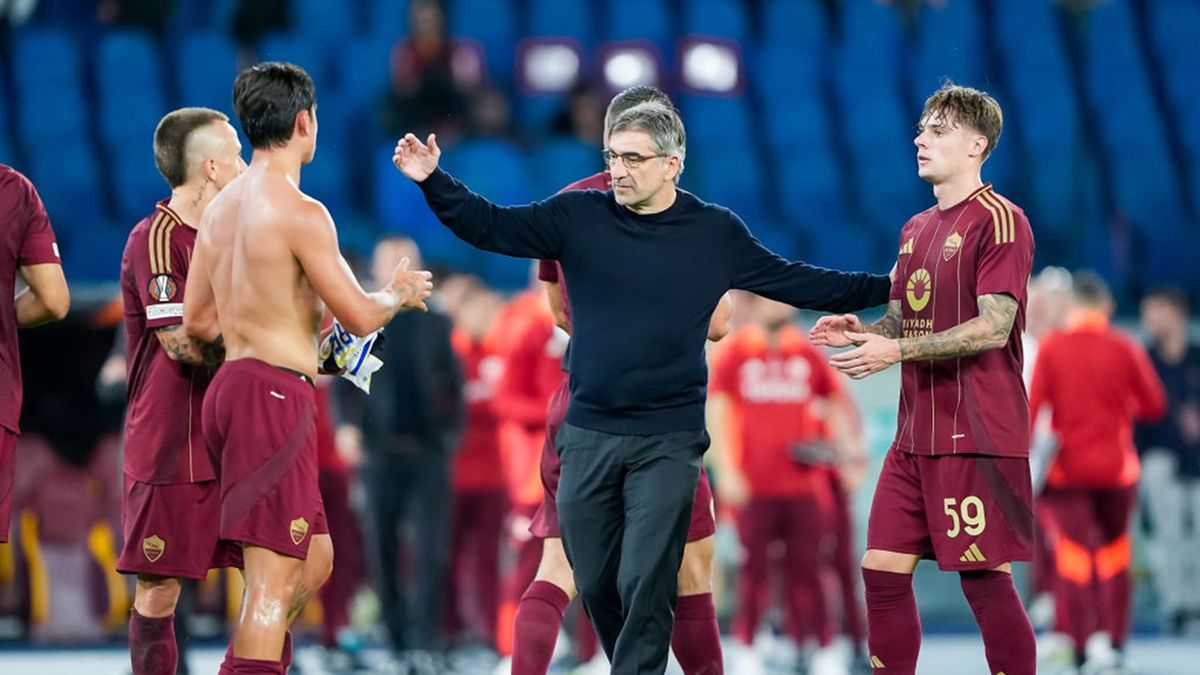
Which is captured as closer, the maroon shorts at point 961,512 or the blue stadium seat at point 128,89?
the maroon shorts at point 961,512

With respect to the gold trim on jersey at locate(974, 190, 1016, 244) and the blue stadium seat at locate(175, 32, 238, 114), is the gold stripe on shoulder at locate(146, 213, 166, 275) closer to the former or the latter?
the gold trim on jersey at locate(974, 190, 1016, 244)

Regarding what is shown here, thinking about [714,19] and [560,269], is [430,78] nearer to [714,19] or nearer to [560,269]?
[714,19]

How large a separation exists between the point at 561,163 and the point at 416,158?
8.54 metres

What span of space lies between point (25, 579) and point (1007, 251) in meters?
7.35

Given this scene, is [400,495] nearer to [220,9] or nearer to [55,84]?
[55,84]

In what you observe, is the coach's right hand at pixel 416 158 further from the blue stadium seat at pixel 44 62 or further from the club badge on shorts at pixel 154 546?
the blue stadium seat at pixel 44 62

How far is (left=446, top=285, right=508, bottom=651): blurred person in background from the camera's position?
35.4 ft

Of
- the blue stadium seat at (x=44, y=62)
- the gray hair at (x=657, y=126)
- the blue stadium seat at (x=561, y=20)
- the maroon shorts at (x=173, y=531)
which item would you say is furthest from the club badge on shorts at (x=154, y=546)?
the blue stadium seat at (x=561, y=20)

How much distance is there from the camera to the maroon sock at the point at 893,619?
20.0 ft

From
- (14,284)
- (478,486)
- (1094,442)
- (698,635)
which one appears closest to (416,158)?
(14,284)

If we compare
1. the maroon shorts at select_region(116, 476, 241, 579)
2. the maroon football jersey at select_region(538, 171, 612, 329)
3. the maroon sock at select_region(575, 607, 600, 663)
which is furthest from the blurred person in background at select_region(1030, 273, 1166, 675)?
the maroon shorts at select_region(116, 476, 241, 579)

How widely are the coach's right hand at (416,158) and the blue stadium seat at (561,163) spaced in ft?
A: 27.4

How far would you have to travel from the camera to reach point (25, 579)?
1102 centimetres

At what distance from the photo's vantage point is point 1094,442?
1012cm
